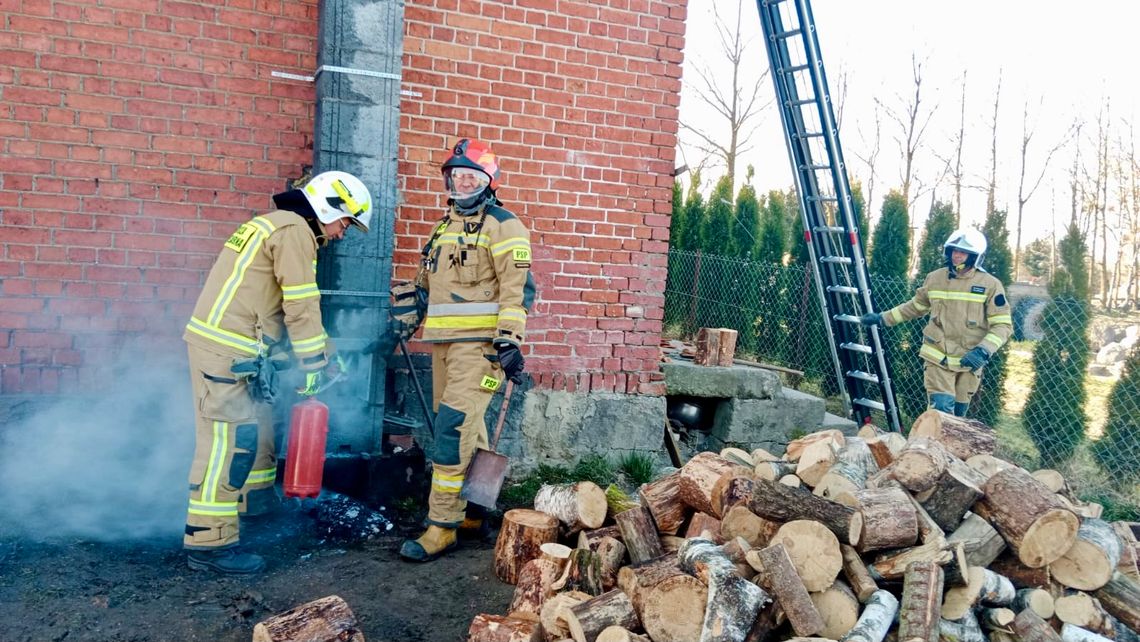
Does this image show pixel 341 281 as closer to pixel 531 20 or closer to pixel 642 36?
pixel 531 20

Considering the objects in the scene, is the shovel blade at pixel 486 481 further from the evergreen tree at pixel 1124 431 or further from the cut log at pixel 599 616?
the evergreen tree at pixel 1124 431

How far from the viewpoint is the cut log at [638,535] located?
402 centimetres

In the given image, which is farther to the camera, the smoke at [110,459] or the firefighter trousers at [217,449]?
the smoke at [110,459]

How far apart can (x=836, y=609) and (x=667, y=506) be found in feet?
3.50

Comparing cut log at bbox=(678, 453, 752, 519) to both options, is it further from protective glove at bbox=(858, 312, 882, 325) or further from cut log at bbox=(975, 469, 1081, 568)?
protective glove at bbox=(858, 312, 882, 325)

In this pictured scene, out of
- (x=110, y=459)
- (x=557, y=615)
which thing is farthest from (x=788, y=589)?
(x=110, y=459)

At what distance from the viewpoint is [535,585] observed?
3938 millimetres

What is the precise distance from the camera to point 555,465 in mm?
5973

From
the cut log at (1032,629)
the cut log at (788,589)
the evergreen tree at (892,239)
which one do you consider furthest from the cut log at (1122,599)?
the evergreen tree at (892,239)

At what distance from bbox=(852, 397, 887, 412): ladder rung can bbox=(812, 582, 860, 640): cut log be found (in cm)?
412

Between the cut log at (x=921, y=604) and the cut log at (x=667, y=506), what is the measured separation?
114 centimetres

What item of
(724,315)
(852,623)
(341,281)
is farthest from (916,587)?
(724,315)

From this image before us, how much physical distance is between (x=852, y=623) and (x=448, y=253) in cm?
274

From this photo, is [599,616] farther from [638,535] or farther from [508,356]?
[508,356]
